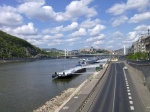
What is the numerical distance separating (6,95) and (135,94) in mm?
24238

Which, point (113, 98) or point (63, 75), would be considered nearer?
point (113, 98)

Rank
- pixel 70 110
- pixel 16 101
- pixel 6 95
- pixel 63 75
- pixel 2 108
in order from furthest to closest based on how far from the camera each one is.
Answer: pixel 63 75 → pixel 6 95 → pixel 16 101 → pixel 2 108 → pixel 70 110

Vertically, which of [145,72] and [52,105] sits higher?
[145,72]

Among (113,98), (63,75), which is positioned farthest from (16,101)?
(63,75)

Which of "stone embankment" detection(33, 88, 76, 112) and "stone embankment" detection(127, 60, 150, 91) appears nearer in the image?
"stone embankment" detection(33, 88, 76, 112)

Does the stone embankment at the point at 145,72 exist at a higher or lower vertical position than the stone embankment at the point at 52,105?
higher

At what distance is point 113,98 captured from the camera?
3809cm

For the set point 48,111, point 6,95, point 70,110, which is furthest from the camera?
point 6,95

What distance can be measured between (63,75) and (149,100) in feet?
179

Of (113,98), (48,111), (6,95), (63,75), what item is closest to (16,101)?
(6,95)

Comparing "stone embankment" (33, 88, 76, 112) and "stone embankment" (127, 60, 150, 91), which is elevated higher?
"stone embankment" (127, 60, 150, 91)

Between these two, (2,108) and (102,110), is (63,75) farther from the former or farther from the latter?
(102,110)

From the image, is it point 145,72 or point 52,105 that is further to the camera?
point 145,72

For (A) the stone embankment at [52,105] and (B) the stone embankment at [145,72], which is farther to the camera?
(B) the stone embankment at [145,72]
